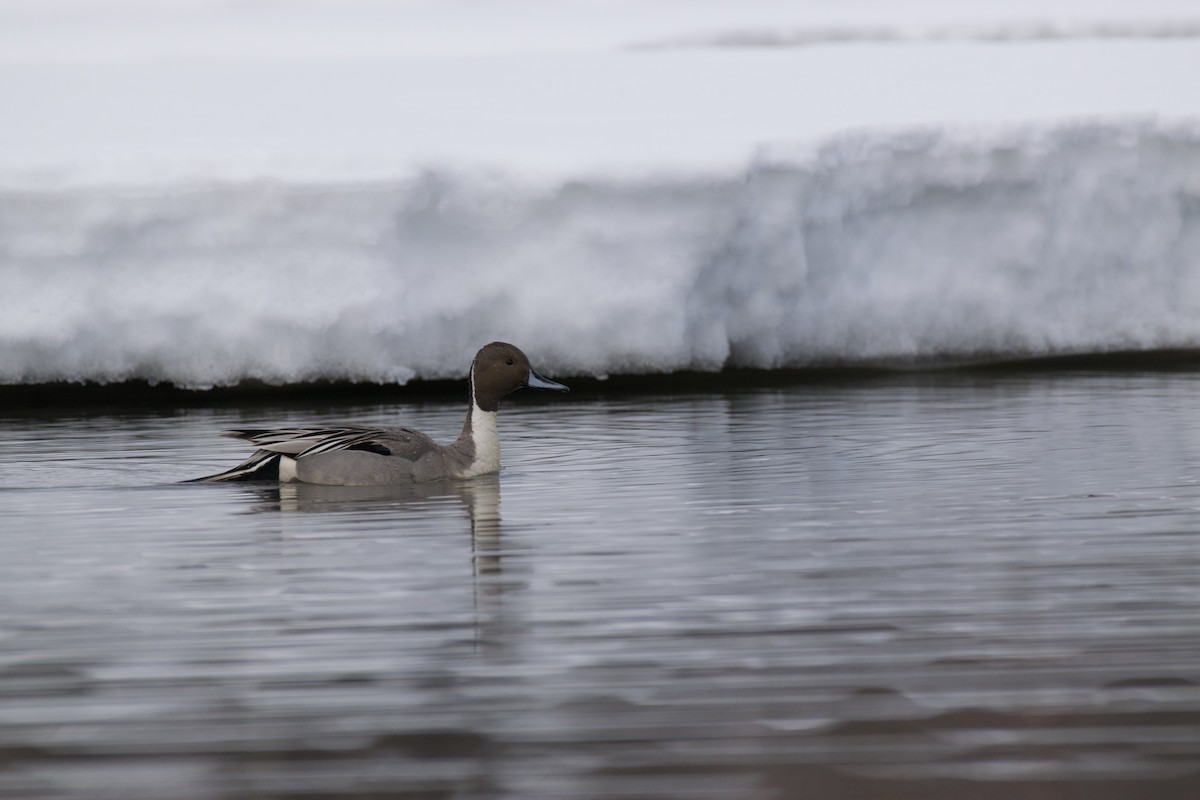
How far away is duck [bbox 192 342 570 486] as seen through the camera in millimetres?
7816

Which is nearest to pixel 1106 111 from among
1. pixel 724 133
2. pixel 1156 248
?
pixel 1156 248

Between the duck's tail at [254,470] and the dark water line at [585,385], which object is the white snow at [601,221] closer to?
the dark water line at [585,385]

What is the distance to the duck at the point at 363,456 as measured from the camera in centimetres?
782

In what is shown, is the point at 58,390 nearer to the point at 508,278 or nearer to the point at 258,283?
the point at 258,283

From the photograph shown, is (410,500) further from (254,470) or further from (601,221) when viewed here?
(601,221)

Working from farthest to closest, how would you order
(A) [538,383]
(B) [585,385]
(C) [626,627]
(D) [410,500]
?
(B) [585,385] → (A) [538,383] → (D) [410,500] → (C) [626,627]

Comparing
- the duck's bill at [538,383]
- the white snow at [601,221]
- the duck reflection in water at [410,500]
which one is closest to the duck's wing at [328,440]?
the duck reflection in water at [410,500]

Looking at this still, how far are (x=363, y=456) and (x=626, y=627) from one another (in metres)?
3.55

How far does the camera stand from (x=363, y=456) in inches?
314

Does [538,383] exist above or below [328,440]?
above

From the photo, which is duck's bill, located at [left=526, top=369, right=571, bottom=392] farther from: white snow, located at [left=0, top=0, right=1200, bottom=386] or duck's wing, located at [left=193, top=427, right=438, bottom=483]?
white snow, located at [left=0, top=0, right=1200, bottom=386]

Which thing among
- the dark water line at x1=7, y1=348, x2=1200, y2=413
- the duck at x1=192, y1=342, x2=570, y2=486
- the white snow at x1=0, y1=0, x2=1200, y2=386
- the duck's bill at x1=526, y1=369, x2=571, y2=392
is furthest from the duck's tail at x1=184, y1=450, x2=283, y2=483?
the dark water line at x1=7, y1=348, x2=1200, y2=413

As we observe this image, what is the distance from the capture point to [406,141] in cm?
1183

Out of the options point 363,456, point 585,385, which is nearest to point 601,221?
point 585,385
